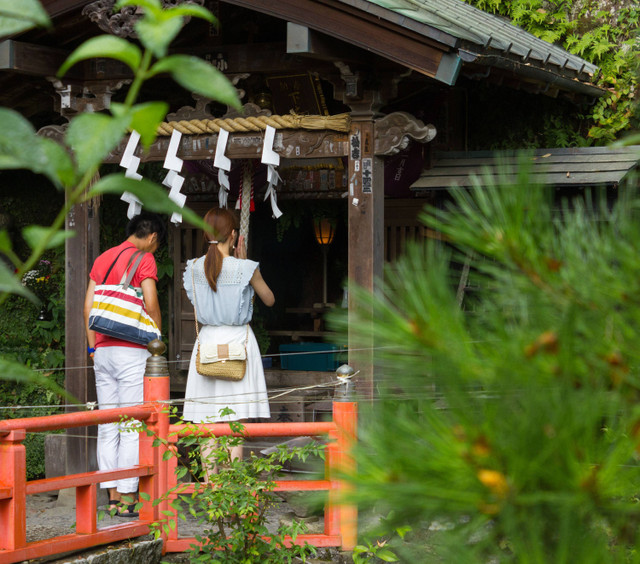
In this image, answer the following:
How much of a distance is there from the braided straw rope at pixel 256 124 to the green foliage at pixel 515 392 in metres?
5.18

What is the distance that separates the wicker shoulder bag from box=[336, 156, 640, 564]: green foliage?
471 centimetres

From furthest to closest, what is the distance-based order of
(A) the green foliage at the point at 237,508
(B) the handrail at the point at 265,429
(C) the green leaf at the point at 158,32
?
1. (B) the handrail at the point at 265,429
2. (A) the green foliage at the point at 237,508
3. (C) the green leaf at the point at 158,32

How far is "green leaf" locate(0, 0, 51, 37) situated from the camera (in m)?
0.88

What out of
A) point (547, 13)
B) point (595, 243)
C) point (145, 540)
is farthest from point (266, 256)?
point (595, 243)

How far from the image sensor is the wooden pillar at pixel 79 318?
6.98m

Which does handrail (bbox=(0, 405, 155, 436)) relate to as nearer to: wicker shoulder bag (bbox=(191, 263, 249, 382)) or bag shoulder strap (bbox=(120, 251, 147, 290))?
wicker shoulder bag (bbox=(191, 263, 249, 382))

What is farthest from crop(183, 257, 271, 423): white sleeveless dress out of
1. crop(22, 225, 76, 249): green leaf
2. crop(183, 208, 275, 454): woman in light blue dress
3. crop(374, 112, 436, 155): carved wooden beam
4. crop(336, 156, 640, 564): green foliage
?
crop(22, 225, 76, 249): green leaf

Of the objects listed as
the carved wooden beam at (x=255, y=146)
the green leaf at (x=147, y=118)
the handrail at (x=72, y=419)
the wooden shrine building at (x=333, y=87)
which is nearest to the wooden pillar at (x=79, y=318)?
the wooden shrine building at (x=333, y=87)

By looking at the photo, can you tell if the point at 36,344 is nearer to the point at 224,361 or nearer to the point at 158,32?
the point at 224,361

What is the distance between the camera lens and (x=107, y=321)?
589 centimetres

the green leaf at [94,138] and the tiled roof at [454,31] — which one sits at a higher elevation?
the tiled roof at [454,31]

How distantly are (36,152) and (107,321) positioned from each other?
5151 mm

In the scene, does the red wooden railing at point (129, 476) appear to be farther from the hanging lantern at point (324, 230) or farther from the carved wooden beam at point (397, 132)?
the hanging lantern at point (324, 230)

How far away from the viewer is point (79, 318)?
700cm
